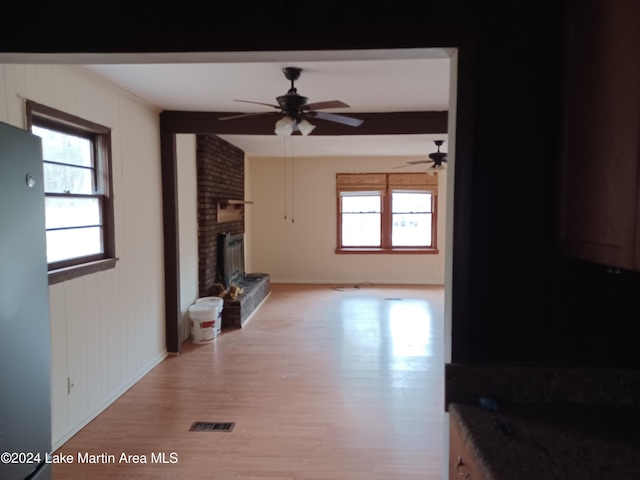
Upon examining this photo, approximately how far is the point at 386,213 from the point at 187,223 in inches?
172

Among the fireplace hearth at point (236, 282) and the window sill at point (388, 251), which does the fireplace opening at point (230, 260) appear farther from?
the window sill at point (388, 251)

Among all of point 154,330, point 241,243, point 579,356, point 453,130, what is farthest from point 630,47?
point 241,243

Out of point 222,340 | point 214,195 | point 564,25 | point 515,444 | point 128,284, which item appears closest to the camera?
point 515,444

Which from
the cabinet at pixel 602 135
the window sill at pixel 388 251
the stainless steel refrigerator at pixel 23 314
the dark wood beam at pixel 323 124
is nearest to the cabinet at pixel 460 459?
the cabinet at pixel 602 135

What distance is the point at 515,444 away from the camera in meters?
1.06

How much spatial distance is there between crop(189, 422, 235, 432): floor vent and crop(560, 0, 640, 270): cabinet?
2443 millimetres

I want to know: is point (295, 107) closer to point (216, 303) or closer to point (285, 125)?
point (285, 125)

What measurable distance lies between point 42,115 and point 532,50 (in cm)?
269

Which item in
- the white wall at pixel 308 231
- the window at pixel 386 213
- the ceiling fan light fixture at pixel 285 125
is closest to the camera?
the ceiling fan light fixture at pixel 285 125

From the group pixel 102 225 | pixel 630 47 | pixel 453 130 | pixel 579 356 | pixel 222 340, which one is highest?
pixel 630 47

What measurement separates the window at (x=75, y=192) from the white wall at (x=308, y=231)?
474cm

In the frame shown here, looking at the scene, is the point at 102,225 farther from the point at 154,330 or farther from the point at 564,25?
the point at 564,25

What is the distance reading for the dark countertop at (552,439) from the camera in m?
0.95

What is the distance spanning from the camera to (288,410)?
298 centimetres
